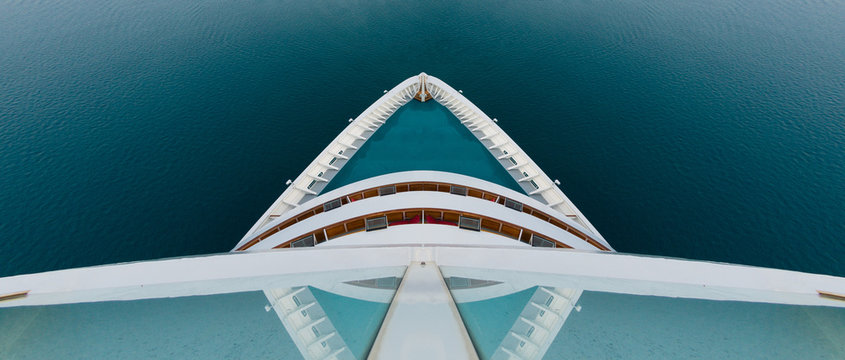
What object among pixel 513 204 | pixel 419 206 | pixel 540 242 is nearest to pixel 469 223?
pixel 419 206

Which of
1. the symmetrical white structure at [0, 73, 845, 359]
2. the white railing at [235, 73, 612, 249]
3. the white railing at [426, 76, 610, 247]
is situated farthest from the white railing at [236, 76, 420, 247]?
the symmetrical white structure at [0, 73, 845, 359]

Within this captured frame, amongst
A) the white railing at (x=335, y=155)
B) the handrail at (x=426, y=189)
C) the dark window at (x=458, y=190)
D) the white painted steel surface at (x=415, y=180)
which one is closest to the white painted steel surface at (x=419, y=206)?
the handrail at (x=426, y=189)

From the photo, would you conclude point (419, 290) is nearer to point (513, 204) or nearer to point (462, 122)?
point (513, 204)

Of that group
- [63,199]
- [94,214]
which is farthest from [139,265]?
[63,199]

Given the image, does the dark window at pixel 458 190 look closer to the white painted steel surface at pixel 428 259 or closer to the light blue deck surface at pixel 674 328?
the white painted steel surface at pixel 428 259

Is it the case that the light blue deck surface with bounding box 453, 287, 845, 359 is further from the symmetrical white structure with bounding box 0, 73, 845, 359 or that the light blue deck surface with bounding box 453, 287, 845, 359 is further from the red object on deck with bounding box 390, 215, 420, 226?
the red object on deck with bounding box 390, 215, 420, 226
